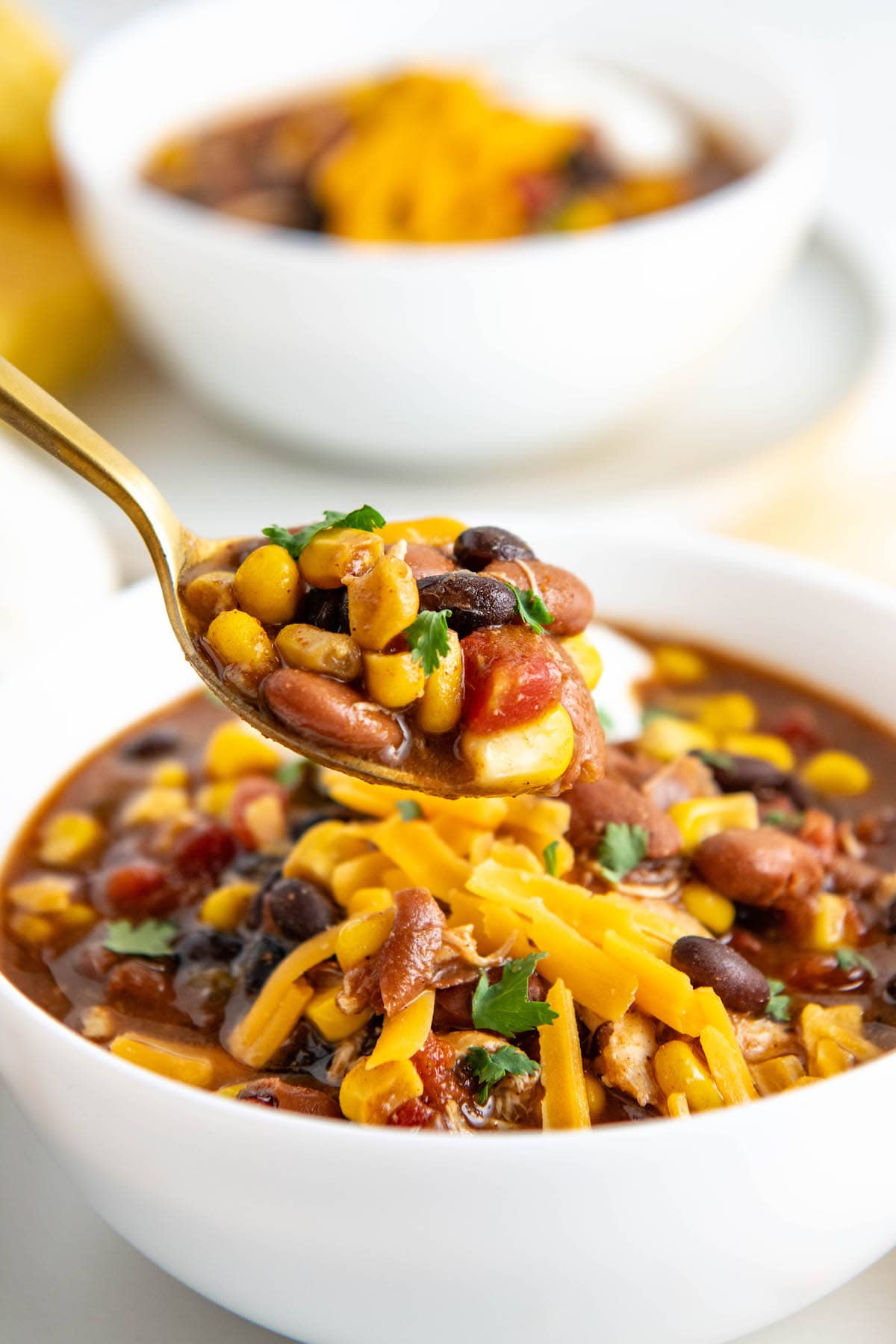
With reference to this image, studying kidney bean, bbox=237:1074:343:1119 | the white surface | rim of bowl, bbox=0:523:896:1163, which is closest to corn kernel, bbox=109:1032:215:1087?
kidney bean, bbox=237:1074:343:1119

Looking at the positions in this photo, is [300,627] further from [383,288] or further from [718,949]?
[383,288]

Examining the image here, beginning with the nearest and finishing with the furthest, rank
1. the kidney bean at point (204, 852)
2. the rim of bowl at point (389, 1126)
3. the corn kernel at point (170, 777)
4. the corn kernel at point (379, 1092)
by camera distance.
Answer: the rim of bowl at point (389, 1126) → the corn kernel at point (379, 1092) → the kidney bean at point (204, 852) → the corn kernel at point (170, 777)

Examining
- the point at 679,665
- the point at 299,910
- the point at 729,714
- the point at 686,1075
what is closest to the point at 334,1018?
the point at 299,910

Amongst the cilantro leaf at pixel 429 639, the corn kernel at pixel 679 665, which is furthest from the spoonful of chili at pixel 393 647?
the corn kernel at pixel 679 665

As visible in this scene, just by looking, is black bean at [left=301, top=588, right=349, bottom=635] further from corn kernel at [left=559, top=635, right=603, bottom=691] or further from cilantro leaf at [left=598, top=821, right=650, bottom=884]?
cilantro leaf at [left=598, top=821, right=650, bottom=884]

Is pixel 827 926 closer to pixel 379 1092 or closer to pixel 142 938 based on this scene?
pixel 379 1092

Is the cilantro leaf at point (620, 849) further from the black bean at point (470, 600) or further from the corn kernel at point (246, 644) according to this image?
the corn kernel at point (246, 644)

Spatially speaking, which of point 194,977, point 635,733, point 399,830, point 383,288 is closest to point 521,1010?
point 399,830
